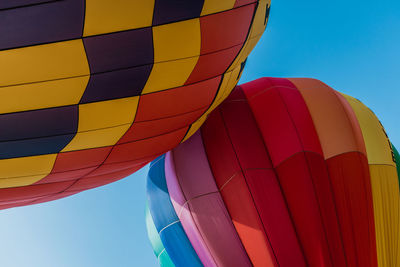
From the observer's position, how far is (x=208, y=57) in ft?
9.09

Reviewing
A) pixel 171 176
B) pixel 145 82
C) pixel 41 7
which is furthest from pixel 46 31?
pixel 171 176

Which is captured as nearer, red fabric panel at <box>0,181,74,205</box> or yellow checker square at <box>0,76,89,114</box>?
yellow checker square at <box>0,76,89,114</box>

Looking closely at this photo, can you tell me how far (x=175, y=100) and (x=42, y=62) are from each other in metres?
0.72

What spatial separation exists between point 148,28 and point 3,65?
61 cm

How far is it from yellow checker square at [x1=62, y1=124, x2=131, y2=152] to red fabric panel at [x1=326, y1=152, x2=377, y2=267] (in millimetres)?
1489

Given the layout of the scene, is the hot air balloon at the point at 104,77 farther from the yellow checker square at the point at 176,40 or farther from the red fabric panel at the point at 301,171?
the red fabric panel at the point at 301,171

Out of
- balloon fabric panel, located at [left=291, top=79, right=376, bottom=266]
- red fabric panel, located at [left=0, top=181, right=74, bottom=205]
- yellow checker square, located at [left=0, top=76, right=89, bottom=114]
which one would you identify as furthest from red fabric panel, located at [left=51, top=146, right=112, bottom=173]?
balloon fabric panel, located at [left=291, top=79, right=376, bottom=266]

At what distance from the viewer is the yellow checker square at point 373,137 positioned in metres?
3.86

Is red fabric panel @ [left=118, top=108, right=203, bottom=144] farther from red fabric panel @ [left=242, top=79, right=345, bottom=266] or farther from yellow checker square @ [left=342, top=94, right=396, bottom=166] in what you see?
yellow checker square @ [left=342, top=94, right=396, bottom=166]

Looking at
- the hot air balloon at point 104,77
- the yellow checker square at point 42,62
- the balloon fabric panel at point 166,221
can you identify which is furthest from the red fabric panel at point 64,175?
the balloon fabric panel at point 166,221

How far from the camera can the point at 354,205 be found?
11.8ft

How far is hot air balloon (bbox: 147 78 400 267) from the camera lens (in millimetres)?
3504

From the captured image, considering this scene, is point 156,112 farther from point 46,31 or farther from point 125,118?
point 46,31

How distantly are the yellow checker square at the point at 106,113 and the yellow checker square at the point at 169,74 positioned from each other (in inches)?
4.1
